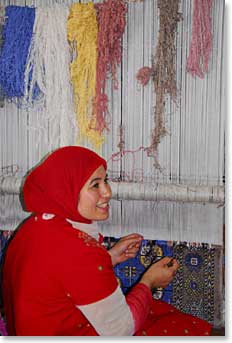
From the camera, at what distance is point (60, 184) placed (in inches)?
51.5

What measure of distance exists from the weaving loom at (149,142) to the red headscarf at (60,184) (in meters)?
0.14

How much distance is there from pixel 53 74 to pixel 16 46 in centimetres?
15

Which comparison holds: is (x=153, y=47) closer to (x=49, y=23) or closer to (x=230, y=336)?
(x=49, y=23)

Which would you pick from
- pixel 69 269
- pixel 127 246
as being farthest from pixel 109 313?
pixel 127 246

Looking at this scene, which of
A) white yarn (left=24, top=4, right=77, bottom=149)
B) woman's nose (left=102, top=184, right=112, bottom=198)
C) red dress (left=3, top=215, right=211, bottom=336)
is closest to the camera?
red dress (left=3, top=215, right=211, bottom=336)

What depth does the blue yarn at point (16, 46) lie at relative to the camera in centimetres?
153

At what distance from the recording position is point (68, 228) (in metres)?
1.34

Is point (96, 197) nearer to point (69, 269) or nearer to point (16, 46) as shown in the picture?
point (69, 269)

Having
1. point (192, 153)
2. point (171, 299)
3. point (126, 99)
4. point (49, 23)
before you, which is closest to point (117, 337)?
point (171, 299)

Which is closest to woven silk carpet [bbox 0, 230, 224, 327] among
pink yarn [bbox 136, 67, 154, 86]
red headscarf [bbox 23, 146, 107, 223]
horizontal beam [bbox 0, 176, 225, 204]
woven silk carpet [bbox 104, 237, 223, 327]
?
woven silk carpet [bbox 104, 237, 223, 327]

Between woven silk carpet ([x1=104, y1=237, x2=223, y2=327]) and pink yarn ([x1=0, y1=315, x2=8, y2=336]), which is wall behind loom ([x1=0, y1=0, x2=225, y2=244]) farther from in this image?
pink yarn ([x1=0, y1=315, x2=8, y2=336])

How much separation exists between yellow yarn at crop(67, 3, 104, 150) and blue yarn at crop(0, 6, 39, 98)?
13 cm

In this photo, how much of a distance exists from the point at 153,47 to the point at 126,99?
18 cm

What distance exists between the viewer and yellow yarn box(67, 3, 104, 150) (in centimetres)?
151
